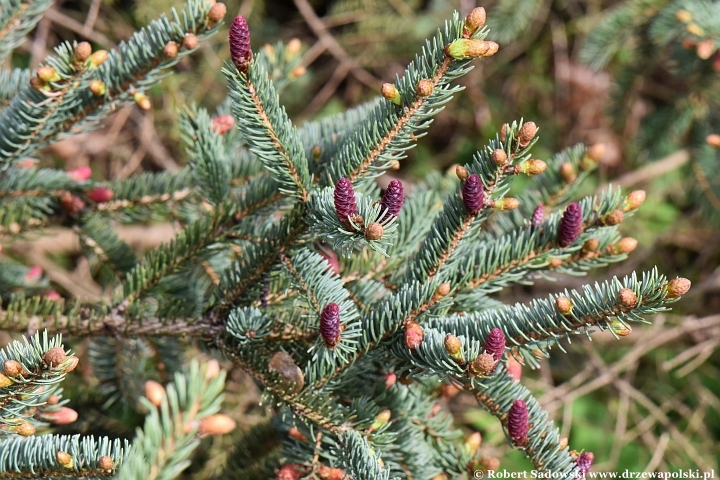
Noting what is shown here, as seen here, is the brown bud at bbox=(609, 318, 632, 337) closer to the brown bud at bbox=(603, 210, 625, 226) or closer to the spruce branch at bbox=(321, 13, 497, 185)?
the brown bud at bbox=(603, 210, 625, 226)

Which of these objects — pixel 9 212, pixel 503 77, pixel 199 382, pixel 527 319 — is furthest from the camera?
pixel 503 77

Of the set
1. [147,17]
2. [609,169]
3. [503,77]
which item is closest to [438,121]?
[503,77]

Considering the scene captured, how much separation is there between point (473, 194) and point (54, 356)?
44 cm

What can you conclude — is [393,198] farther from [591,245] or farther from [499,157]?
[591,245]

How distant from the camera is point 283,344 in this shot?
0.76 meters

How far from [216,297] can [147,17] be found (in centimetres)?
115

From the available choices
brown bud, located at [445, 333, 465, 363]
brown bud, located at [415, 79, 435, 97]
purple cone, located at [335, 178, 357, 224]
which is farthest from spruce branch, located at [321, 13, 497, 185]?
brown bud, located at [445, 333, 465, 363]

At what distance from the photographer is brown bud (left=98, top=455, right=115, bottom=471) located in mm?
568

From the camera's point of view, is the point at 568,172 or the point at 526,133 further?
the point at 568,172

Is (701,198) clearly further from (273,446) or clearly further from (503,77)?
(273,446)

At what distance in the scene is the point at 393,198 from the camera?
0.63 metres

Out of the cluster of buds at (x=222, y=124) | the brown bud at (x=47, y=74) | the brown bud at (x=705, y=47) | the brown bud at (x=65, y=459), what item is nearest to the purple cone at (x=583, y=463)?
the brown bud at (x=65, y=459)

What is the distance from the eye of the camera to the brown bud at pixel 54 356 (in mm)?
547

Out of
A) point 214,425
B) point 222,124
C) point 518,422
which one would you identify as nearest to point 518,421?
point 518,422
